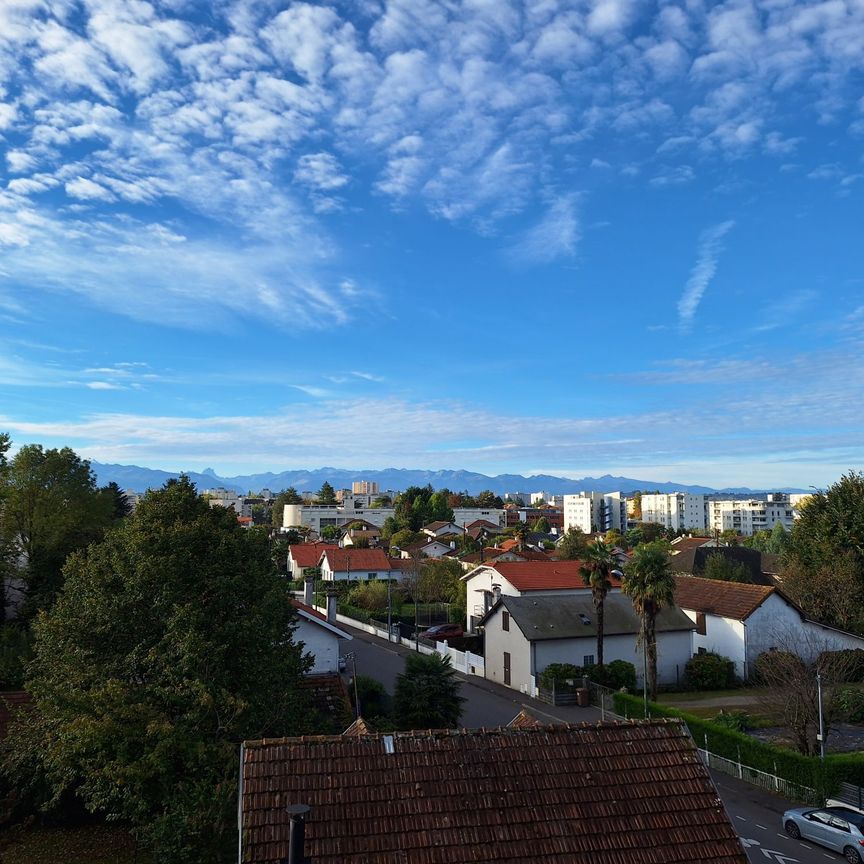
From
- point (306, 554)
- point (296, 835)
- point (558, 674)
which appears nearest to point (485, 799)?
point (296, 835)

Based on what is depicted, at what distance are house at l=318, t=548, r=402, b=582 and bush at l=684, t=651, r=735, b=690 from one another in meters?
47.2

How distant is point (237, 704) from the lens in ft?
56.8

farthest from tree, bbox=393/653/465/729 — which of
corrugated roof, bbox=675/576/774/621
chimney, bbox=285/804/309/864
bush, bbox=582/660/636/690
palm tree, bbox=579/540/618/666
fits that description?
corrugated roof, bbox=675/576/774/621

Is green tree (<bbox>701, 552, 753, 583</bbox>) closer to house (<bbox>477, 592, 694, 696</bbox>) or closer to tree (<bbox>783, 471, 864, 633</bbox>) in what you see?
tree (<bbox>783, 471, 864, 633</bbox>)

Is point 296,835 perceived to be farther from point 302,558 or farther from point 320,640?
point 302,558

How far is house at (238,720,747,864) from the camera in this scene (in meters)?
9.10

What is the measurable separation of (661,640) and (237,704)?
31.0 m

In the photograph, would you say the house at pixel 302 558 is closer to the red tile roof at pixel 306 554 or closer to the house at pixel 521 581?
the red tile roof at pixel 306 554

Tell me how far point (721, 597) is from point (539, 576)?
41.7ft

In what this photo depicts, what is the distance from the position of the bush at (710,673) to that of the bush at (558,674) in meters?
7.04

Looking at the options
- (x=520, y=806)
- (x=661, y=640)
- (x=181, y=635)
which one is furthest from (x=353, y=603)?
(x=520, y=806)

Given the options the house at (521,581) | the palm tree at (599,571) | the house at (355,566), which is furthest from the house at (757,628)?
the house at (355,566)

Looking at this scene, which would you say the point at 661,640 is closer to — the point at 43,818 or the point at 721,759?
the point at 721,759

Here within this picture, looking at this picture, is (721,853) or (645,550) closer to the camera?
(721,853)
